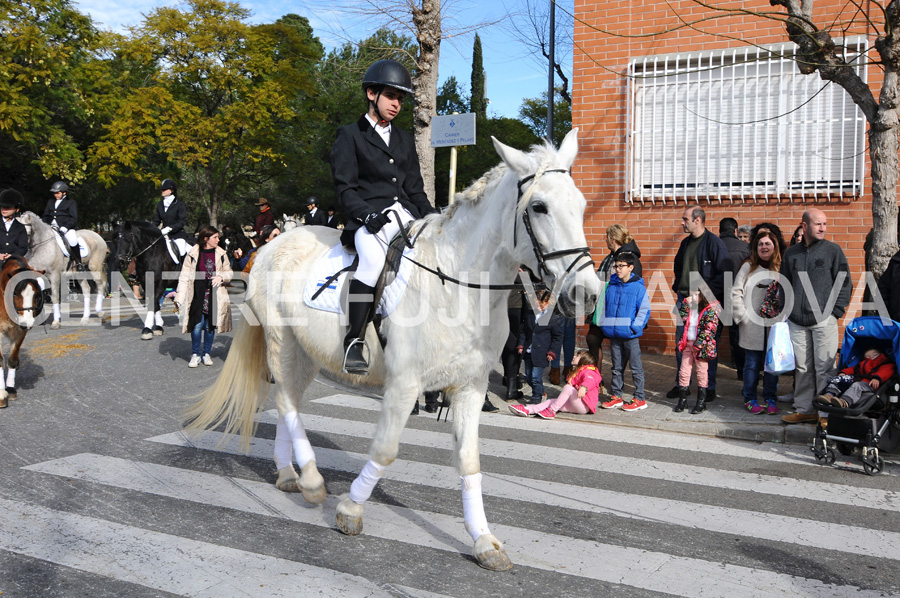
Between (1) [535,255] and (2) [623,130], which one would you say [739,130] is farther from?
(1) [535,255]

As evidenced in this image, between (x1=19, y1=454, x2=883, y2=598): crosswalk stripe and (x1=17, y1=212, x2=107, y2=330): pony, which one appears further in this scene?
(x1=17, y1=212, x2=107, y2=330): pony

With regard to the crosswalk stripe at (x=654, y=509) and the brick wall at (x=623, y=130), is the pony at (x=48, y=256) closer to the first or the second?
the crosswalk stripe at (x=654, y=509)

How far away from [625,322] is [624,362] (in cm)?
61

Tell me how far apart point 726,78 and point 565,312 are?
370 inches

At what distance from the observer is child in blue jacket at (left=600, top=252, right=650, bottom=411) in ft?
29.0

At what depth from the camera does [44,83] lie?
25188mm

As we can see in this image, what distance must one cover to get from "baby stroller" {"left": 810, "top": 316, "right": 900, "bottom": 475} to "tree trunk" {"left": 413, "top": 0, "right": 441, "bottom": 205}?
6.64m

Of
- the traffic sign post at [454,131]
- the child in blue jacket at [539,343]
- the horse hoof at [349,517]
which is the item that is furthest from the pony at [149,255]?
the horse hoof at [349,517]

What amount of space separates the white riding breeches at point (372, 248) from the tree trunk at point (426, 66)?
6849 millimetres

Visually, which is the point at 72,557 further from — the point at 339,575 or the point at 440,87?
the point at 440,87

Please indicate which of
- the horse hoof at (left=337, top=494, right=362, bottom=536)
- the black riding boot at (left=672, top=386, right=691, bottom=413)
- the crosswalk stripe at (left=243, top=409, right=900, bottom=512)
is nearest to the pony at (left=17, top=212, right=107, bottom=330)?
the crosswalk stripe at (left=243, top=409, right=900, bottom=512)

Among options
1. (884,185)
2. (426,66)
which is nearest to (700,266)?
(884,185)

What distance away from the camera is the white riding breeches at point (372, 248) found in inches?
183

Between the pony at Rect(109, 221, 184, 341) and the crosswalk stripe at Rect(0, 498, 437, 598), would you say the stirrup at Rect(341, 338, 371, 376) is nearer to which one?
the crosswalk stripe at Rect(0, 498, 437, 598)
